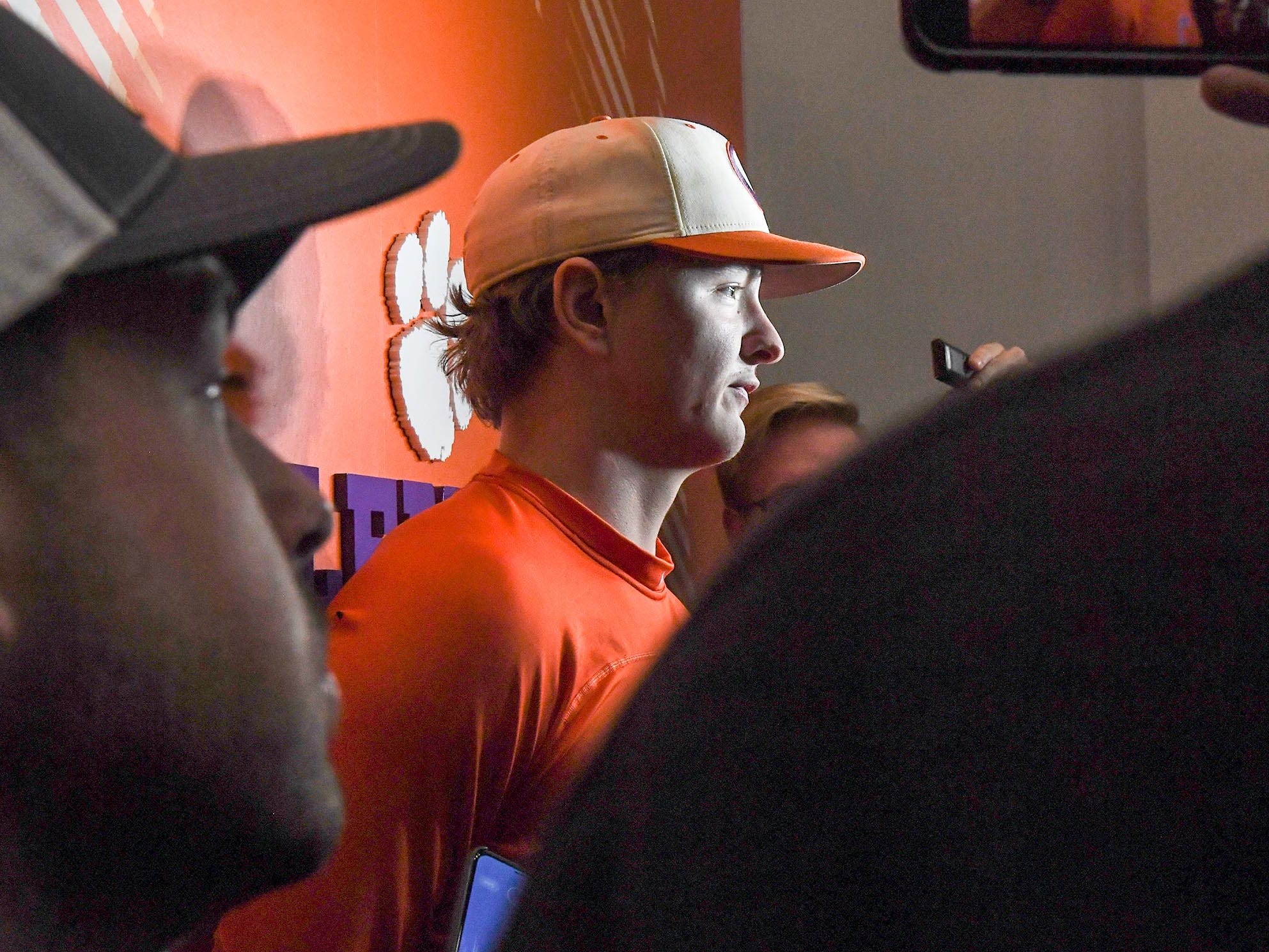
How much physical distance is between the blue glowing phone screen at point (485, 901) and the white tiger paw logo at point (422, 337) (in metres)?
1.21

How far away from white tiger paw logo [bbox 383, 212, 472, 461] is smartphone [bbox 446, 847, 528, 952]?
1.21m

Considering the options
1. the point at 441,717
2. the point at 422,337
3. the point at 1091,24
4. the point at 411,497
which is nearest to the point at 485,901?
the point at 441,717

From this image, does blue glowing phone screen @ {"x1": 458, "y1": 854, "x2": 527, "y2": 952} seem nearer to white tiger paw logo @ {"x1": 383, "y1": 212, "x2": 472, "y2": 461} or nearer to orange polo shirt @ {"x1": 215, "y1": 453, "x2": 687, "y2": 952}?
orange polo shirt @ {"x1": 215, "y1": 453, "x2": 687, "y2": 952}

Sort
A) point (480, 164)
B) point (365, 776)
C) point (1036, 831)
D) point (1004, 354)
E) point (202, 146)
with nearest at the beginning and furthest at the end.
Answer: point (1036, 831)
point (365, 776)
point (202, 146)
point (1004, 354)
point (480, 164)

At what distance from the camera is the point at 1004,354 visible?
1879mm

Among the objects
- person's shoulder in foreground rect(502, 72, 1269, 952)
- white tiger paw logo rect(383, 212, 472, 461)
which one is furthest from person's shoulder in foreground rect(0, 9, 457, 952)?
white tiger paw logo rect(383, 212, 472, 461)

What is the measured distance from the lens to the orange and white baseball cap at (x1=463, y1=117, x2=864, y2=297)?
1.22 m

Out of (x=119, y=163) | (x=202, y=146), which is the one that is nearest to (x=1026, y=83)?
(x=202, y=146)

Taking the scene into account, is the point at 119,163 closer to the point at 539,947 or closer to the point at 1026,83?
the point at 539,947

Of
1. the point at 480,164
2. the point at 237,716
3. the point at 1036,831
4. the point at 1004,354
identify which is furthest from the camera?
the point at 480,164

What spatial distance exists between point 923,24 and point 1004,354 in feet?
4.50

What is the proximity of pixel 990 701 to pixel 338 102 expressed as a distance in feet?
6.09

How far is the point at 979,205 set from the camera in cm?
359

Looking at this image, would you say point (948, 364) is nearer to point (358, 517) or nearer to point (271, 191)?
point (358, 517)
